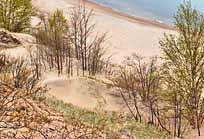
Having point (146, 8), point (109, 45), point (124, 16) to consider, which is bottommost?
point (109, 45)

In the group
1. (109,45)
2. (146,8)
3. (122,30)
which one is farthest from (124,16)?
(109,45)

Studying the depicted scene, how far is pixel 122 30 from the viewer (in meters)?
50.3

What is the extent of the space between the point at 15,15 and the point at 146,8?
37.9 meters

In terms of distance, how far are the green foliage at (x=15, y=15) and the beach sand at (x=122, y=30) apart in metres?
7.79

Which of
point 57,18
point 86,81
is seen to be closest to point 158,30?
point 57,18

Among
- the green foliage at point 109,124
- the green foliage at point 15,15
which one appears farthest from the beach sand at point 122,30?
the green foliage at point 109,124

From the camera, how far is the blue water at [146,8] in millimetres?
65250

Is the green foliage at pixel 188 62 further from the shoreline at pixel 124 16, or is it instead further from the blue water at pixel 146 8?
the blue water at pixel 146 8

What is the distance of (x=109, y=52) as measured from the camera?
40.7 m

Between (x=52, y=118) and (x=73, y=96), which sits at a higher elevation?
(x=52, y=118)

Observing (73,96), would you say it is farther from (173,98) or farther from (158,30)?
(158,30)

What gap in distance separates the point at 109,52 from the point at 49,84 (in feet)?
57.5

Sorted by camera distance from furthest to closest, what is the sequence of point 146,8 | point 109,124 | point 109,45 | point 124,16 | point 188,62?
1. point 146,8
2. point 124,16
3. point 109,45
4. point 188,62
5. point 109,124

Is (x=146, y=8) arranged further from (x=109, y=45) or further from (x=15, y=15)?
(x=15, y=15)
